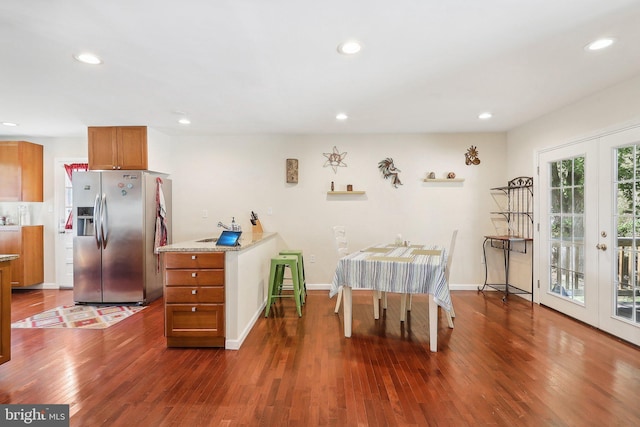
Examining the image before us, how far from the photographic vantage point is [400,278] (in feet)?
9.20

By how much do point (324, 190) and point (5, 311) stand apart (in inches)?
146

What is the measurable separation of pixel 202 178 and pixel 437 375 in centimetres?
419

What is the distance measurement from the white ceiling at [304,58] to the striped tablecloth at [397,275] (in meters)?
1.66

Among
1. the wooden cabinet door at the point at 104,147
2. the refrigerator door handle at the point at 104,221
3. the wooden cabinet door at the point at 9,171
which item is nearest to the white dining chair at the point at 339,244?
the refrigerator door handle at the point at 104,221

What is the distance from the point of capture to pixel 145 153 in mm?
4266

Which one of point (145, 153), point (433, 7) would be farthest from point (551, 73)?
point (145, 153)

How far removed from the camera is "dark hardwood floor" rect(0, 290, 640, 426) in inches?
74.0

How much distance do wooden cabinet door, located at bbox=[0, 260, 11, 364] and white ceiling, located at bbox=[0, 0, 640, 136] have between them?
5.34 feet

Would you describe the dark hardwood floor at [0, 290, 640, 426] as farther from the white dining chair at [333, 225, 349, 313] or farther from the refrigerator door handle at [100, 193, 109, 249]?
the refrigerator door handle at [100, 193, 109, 249]

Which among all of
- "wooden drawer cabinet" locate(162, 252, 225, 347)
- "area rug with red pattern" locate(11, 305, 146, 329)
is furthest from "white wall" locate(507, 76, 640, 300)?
"area rug with red pattern" locate(11, 305, 146, 329)

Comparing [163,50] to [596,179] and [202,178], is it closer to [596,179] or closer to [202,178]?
[202,178]

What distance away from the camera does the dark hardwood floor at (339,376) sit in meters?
1.88

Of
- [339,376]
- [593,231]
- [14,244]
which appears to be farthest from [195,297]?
[593,231]

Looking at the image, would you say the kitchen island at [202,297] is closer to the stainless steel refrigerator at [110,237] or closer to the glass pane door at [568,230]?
the stainless steel refrigerator at [110,237]
